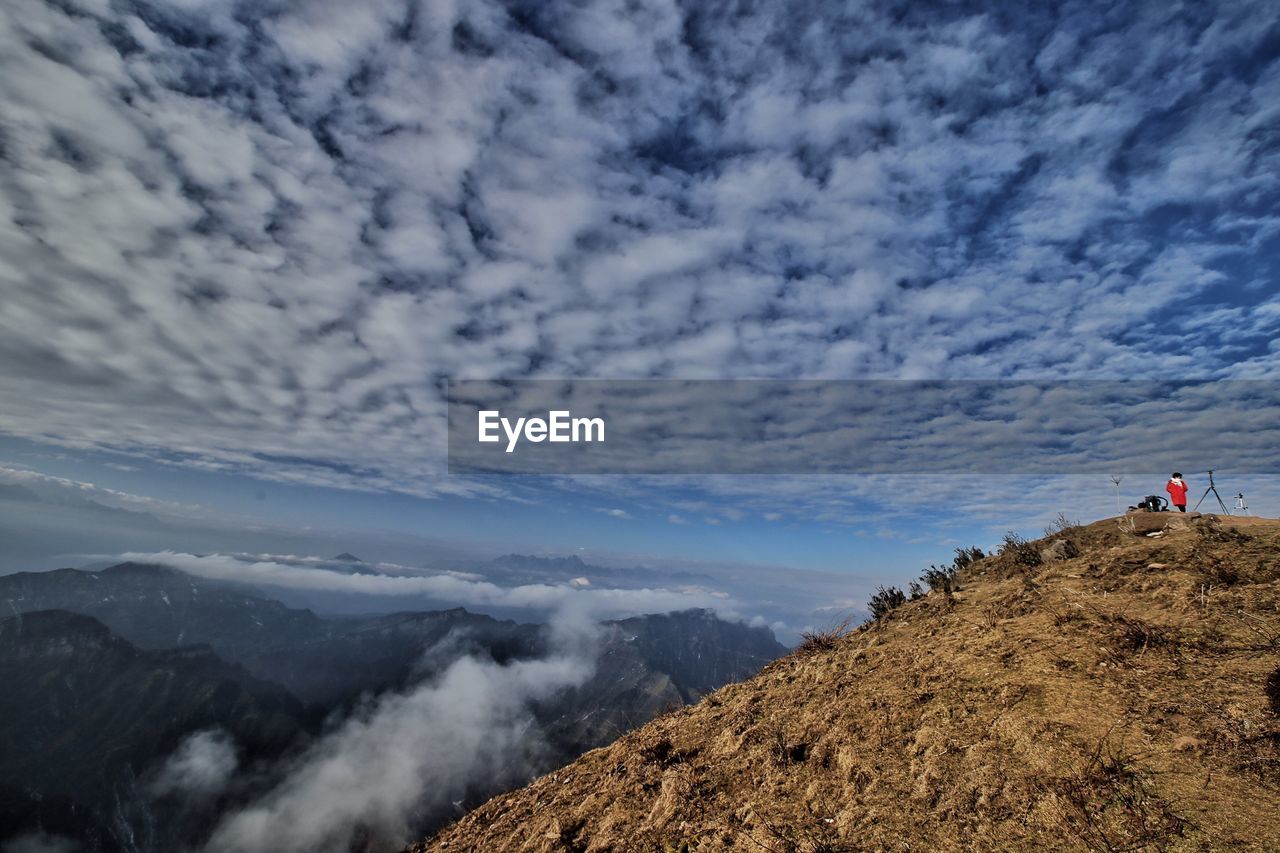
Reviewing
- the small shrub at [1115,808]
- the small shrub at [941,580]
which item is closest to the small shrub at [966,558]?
the small shrub at [941,580]

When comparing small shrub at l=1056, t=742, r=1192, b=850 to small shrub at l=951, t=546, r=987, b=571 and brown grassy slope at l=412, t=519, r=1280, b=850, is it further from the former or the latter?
small shrub at l=951, t=546, r=987, b=571

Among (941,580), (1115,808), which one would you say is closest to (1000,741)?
(1115,808)

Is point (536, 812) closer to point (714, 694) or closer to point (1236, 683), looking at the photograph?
point (714, 694)

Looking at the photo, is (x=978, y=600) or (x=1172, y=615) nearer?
(x=1172, y=615)

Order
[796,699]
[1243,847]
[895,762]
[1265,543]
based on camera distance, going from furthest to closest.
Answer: [1265,543] → [796,699] → [895,762] → [1243,847]

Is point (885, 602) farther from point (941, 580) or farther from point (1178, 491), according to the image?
point (1178, 491)

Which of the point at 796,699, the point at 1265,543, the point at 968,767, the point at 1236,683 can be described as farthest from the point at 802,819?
the point at 1265,543

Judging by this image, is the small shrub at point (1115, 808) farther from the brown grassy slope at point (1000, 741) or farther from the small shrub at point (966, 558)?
the small shrub at point (966, 558)
